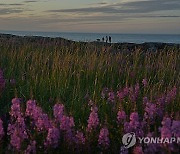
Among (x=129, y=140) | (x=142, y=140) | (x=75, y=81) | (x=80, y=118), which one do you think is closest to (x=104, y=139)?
(x=129, y=140)

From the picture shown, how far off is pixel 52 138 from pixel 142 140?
2.62 feet

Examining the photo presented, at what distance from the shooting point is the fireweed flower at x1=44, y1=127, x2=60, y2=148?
3611 millimetres

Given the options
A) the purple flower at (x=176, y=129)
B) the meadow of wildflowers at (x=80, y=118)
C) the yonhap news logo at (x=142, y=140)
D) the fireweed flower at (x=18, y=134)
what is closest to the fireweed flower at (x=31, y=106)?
the meadow of wildflowers at (x=80, y=118)

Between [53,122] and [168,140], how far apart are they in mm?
1084

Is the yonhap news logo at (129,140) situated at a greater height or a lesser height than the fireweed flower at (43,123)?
lesser

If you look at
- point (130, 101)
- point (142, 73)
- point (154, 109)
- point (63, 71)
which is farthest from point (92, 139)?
point (142, 73)

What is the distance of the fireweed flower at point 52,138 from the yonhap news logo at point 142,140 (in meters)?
0.62

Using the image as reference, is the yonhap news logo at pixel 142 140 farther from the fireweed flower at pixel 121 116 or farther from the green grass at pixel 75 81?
the green grass at pixel 75 81

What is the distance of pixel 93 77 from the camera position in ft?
24.4

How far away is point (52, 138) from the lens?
3.65 metres

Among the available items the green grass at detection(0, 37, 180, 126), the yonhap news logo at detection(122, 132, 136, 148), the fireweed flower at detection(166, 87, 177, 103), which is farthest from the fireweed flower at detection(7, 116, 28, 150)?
the fireweed flower at detection(166, 87, 177, 103)

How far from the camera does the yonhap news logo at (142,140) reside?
128 inches

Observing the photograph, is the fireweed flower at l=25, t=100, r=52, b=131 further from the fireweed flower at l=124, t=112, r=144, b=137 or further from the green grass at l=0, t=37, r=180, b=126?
the green grass at l=0, t=37, r=180, b=126

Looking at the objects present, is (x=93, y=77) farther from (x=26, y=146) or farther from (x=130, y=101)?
(x=26, y=146)
